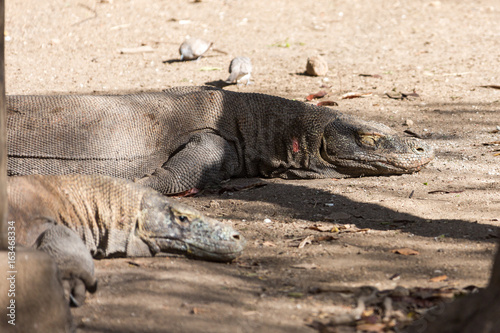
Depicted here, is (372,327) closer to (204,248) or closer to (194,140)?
(204,248)

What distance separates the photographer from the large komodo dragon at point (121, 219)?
11.9 ft

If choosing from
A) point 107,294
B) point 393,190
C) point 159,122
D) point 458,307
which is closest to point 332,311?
point 458,307

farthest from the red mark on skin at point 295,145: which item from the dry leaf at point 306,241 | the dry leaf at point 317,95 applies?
the dry leaf at point 306,241

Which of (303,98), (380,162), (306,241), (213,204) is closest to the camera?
(306,241)

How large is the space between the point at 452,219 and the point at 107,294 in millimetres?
2549

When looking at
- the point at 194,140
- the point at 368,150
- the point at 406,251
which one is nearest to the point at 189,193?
the point at 194,140

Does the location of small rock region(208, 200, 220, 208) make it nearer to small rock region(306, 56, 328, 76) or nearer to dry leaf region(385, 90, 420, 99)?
dry leaf region(385, 90, 420, 99)

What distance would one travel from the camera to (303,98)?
7617 mm

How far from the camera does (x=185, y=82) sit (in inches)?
332

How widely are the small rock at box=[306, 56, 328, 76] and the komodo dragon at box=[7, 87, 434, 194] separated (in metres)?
2.60

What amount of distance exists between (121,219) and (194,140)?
2113mm

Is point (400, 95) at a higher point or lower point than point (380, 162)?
higher

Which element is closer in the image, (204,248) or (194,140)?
(204,248)

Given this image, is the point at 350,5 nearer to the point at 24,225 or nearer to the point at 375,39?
the point at 375,39
